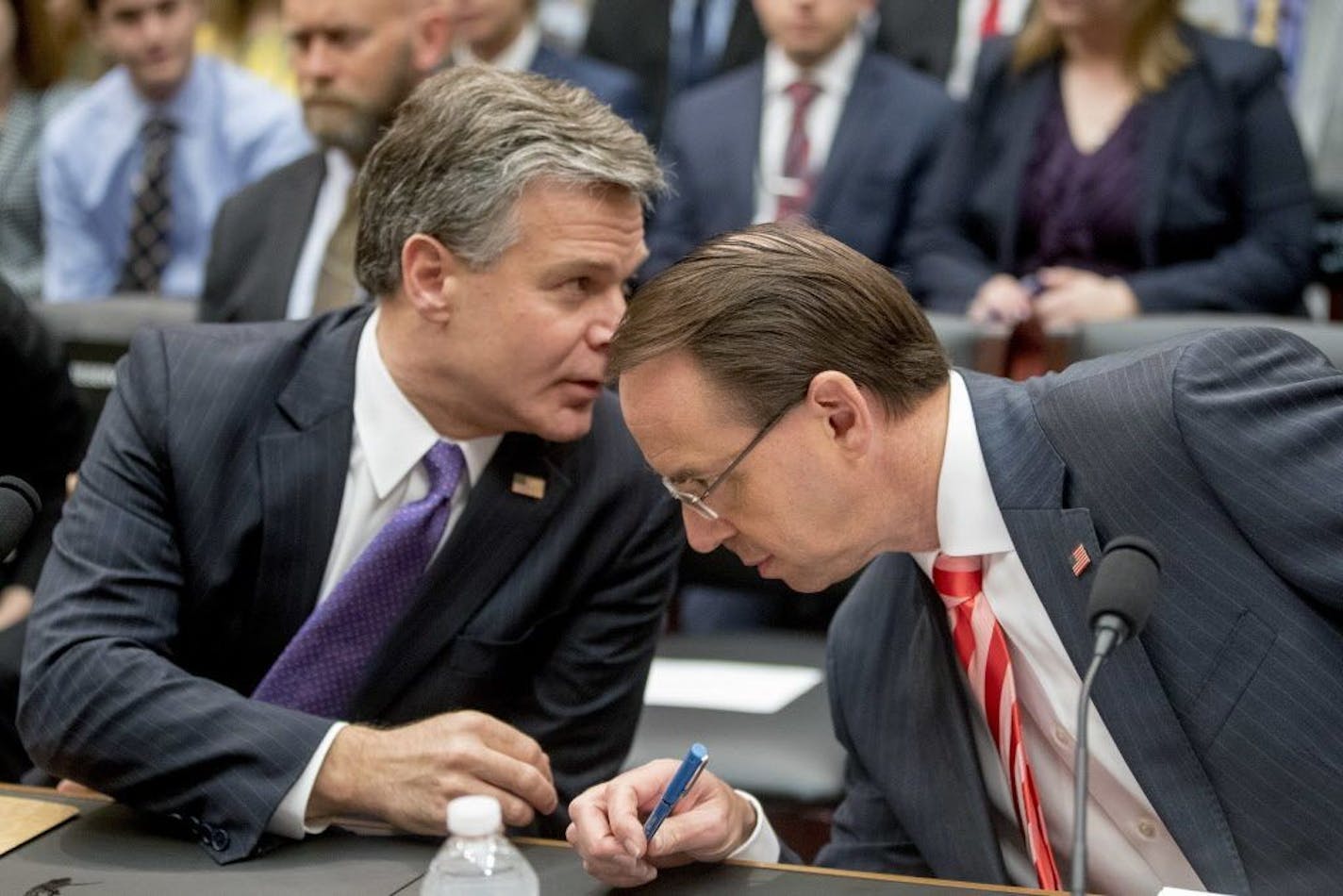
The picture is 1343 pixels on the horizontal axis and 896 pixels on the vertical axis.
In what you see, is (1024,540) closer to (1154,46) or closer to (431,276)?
(431,276)

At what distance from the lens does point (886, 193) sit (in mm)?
4379

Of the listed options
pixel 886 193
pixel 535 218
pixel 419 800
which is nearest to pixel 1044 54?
pixel 886 193

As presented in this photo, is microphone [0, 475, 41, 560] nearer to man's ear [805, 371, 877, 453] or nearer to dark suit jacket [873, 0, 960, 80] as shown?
man's ear [805, 371, 877, 453]

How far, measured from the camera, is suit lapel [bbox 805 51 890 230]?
172 inches

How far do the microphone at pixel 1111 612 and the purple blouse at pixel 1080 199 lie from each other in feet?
8.54

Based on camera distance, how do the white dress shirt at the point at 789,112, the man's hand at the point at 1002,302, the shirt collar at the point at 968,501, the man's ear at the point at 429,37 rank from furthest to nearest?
1. the white dress shirt at the point at 789,112
2. the man's ear at the point at 429,37
3. the man's hand at the point at 1002,302
4. the shirt collar at the point at 968,501

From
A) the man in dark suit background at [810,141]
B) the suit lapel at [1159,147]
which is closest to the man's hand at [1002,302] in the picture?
the suit lapel at [1159,147]

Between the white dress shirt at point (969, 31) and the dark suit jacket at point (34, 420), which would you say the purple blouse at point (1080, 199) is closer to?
the white dress shirt at point (969, 31)

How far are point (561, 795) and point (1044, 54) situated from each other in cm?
242

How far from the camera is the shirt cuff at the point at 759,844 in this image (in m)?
1.97

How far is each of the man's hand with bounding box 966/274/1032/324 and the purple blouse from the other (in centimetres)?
17

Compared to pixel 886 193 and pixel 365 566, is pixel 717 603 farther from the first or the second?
pixel 365 566

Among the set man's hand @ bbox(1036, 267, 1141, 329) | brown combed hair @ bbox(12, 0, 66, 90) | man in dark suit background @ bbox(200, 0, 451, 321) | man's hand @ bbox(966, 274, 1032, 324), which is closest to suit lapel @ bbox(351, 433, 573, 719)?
man's hand @ bbox(966, 274, 1032, 324)

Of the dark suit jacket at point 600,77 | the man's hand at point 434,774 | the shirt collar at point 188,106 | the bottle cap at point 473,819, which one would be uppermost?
the bottle cap at point 473,819
